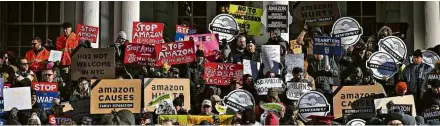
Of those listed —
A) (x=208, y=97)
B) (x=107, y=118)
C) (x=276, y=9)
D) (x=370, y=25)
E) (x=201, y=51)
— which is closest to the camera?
(x=107, y=118)

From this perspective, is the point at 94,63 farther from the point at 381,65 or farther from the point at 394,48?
the point at 394,48

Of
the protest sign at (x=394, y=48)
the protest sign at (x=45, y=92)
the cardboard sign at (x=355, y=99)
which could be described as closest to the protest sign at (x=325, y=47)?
the protest sign at (x=394, y=48)

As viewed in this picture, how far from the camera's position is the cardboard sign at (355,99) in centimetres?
1938

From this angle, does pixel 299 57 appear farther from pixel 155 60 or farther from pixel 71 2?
pixel 71 2

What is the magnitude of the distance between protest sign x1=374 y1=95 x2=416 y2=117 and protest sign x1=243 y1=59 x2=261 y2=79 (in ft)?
8.07

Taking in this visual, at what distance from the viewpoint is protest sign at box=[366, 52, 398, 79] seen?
20797 millimetres

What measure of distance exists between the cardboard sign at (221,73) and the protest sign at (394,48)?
2.69 m

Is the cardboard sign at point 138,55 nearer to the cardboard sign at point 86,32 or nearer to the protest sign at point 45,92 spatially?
the protest sign at point 45,92

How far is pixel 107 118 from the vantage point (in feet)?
60.0

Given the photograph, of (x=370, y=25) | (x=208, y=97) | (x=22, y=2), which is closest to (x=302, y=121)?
(x=208, y=97)

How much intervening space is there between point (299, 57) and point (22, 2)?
11.8m

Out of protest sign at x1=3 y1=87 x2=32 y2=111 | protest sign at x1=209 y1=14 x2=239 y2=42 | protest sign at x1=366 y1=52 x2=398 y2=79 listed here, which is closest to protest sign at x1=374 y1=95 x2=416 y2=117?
protest sign at x1=366 y1=52 x2=398 y2=79

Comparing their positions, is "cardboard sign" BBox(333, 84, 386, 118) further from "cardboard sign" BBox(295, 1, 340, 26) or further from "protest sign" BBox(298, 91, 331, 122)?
"cardboard sign" BBox(295, 1, 340, 26)

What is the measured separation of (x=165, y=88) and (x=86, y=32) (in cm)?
374
